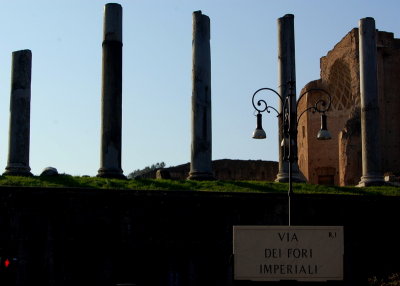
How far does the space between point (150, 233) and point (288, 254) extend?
846cm

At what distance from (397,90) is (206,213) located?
1255 centimetres

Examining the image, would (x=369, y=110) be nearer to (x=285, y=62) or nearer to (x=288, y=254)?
(x=285, y=62)

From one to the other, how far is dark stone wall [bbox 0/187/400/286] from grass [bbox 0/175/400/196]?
73 cm

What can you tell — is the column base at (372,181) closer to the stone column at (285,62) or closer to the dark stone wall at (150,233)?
the stone column at (285,62)

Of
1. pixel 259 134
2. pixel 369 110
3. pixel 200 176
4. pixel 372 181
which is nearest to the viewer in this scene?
pixel 259 134

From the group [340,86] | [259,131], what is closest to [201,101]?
[259,131]

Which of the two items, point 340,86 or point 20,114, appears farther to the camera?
point 340,86

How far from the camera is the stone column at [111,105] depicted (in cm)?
2070

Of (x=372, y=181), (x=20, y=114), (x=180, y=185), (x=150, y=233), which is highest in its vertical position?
(x=20, y=114)

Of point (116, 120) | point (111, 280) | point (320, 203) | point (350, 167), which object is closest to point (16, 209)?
point (111, 280)

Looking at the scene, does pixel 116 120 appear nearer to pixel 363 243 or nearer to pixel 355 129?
pixel 363 243

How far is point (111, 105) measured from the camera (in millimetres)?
20859

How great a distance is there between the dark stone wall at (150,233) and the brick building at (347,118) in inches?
310

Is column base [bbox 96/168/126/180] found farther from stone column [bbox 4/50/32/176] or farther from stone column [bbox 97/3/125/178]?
stone column [bbox 4/50/32/176]
